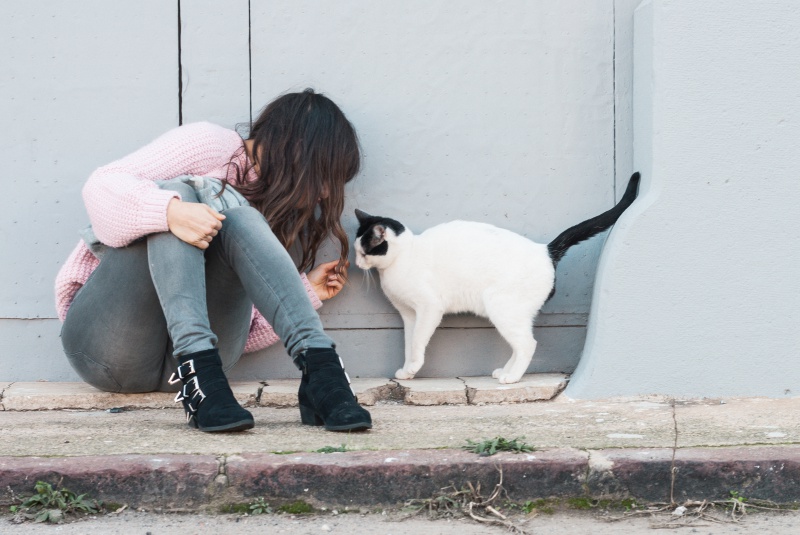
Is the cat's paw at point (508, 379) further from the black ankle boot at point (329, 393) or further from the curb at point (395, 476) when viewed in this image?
the curb at point (395, 476)

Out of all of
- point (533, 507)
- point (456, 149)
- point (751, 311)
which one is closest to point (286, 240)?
point (456, 149)

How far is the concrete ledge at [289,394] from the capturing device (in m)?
2.69

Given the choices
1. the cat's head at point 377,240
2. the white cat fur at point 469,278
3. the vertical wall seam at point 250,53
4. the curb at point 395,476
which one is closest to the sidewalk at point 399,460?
the curb at point 395,476

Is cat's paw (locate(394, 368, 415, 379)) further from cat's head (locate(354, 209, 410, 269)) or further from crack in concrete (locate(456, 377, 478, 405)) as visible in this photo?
cat's head (locate(354, 209, 410, 269))

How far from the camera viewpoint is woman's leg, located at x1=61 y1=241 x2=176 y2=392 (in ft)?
7.70

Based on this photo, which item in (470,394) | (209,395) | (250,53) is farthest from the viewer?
(250,53)

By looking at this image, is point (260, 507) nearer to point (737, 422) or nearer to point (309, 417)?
point (309, 417)

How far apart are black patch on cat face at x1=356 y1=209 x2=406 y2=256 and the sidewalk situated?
0.66 meters

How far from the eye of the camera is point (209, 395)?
2.17 meters

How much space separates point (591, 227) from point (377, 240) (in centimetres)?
71

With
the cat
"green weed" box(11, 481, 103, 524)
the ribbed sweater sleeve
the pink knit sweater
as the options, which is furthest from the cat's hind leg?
→ "green weed" box(11, 481, 103, 524)

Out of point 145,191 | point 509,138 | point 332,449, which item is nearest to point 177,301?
point 145,191

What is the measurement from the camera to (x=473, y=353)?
3.12 meters

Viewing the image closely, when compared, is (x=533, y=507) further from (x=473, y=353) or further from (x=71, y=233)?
(x=71, y=233)
